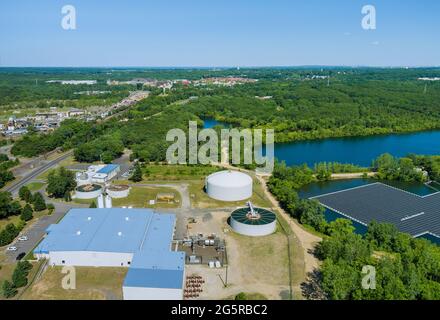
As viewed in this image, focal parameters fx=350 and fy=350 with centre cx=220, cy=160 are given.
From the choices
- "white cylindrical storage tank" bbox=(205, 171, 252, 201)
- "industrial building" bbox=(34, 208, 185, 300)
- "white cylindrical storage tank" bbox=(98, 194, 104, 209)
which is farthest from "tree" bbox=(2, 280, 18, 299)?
"white cylindrical storage tank" bbox=(205, 171, 252, 201)

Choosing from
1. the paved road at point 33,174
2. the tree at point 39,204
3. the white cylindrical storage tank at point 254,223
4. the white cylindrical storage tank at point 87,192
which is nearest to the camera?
the white cylindrical storage tank at point 254,223

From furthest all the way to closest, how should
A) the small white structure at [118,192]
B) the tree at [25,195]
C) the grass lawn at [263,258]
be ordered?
the small white structure at [118,192] → the tree at [25,195] → the grass lawn at [263,258]

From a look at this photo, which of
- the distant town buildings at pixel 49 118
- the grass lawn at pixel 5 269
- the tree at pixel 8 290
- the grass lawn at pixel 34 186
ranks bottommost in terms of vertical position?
the grass lawn at pixel 5 269

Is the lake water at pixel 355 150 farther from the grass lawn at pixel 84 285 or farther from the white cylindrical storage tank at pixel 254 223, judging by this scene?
the grass lawn at pixel 84 285

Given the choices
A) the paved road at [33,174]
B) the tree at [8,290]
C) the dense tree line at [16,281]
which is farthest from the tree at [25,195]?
the tree at [8,290]

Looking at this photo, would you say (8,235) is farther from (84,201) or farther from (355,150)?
(355,150)

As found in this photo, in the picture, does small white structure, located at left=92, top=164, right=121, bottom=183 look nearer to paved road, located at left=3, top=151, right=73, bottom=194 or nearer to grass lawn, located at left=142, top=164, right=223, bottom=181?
grass lawn, located at left=142, top=164, right=223, bottom=181
